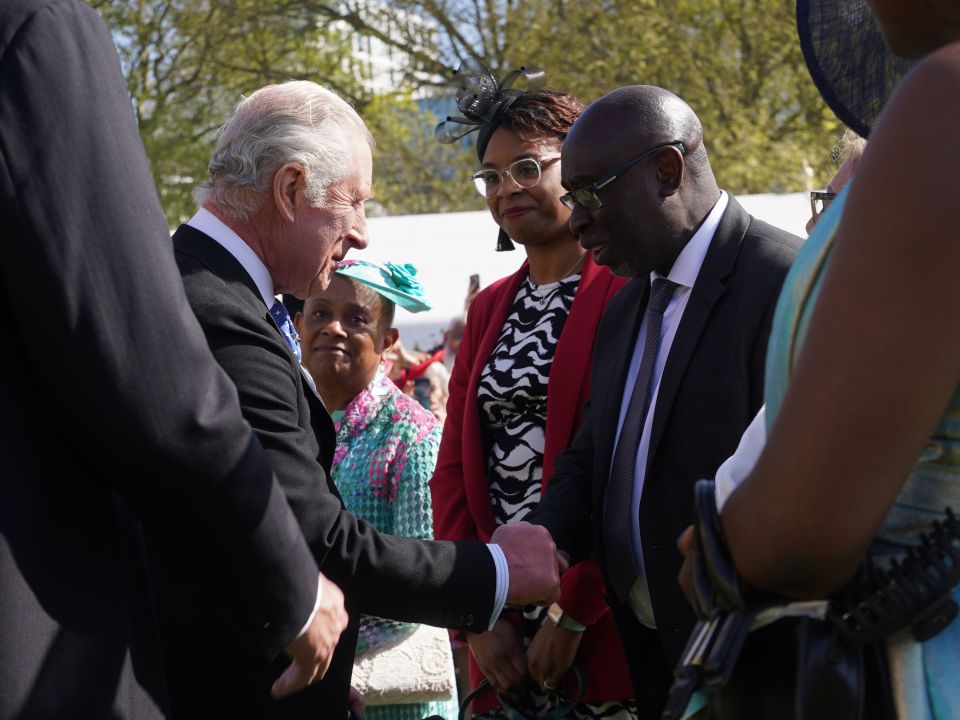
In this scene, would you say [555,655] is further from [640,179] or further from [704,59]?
[704,59]

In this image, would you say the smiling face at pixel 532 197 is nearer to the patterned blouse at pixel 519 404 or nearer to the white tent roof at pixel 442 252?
the patterned blouse at pixel 519 404

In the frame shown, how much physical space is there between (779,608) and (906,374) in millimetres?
361

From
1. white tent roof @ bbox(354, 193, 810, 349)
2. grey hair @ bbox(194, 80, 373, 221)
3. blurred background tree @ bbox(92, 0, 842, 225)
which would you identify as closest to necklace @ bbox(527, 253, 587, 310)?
grey hair @ bbox(194, 80, 373, 221)

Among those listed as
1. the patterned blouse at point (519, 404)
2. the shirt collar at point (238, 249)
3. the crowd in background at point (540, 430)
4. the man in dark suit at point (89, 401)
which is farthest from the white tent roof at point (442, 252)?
the man in dark suit at point (89, 401)

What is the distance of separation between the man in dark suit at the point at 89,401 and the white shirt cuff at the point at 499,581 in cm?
84

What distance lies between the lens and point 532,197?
4.00 metres

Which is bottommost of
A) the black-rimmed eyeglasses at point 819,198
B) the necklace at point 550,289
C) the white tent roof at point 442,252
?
the white tent roof at point 442,252

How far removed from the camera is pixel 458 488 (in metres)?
3.82

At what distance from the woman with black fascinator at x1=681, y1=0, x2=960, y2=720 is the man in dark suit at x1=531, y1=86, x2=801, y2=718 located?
1221mm

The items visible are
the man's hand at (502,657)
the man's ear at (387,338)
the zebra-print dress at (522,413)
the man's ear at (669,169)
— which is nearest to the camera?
the man's ear at (669,169)

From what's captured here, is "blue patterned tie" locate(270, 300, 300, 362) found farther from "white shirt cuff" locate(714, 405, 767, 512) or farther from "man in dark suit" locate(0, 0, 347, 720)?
"white shirt cuff" locate(714, 405, 767, 512)

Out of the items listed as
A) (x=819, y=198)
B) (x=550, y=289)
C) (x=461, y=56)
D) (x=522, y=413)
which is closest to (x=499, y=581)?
(x=522, y=413)

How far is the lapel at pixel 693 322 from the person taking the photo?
9.47 feet

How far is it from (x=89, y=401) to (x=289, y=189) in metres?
1.15
